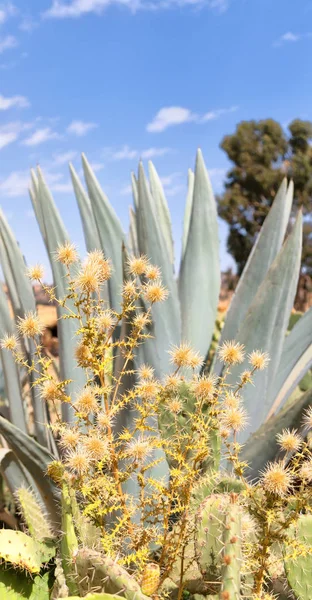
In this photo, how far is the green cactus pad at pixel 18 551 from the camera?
0.98m

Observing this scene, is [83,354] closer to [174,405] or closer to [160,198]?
[174,405]

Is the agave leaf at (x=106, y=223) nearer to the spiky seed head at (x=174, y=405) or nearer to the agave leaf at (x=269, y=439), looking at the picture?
the agave leaf at (x=269, y=439)

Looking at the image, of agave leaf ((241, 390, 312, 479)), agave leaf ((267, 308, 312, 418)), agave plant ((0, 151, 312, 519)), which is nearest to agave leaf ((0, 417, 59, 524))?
agave plant ((0, 151, 312, 519))

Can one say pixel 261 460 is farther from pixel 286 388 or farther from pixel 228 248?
pixel 228 248

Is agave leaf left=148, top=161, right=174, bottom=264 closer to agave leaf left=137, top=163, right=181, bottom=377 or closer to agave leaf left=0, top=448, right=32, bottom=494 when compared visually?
agave leaf left=137, top=163, right=181, bottom=377

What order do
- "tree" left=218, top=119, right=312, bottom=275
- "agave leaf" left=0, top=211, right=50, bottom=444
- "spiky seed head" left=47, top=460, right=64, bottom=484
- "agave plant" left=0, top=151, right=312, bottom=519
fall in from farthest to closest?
"tree" left=218, top=119, right=312, bottom=275, "agave leaf" left=0, top=211, right=50, bottom=444, "agave plant" left=0, top=151, right=312, bottom=519, "spiky seed head" left=47, top=460, right=64, bottom=484

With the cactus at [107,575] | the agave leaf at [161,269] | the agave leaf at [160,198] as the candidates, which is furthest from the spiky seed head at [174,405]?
the agave leaf at [160,198]

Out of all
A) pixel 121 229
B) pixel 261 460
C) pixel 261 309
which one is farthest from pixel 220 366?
pixel 121 229

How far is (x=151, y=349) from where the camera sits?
5.79ft

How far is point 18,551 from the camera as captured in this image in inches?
39.4

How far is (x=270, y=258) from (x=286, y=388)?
44cm

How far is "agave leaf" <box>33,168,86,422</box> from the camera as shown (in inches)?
80.2

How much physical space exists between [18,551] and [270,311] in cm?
110

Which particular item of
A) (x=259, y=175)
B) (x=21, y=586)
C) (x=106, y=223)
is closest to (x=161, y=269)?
(x=106, y=223)
